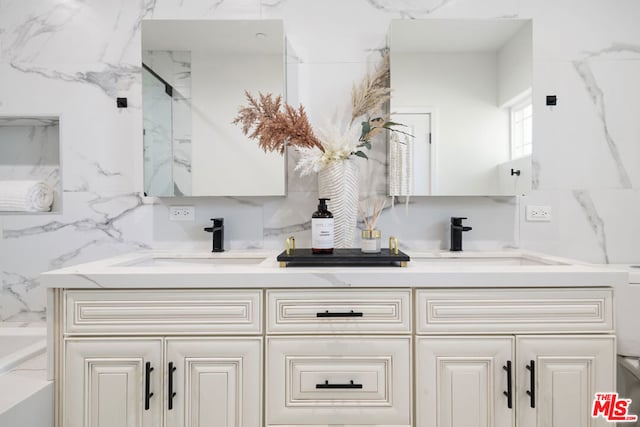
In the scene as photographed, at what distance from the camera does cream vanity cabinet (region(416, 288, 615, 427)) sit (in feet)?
3.70

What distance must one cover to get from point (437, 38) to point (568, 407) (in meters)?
1.53

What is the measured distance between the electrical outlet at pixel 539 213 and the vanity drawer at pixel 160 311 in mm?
1371

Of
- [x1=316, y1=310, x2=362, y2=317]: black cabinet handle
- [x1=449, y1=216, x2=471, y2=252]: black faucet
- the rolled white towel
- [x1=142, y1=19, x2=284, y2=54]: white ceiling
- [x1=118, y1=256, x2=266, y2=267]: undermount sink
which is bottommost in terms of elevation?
[x1=316, y1=310, x2=362, y2=317]: black cabinet handle

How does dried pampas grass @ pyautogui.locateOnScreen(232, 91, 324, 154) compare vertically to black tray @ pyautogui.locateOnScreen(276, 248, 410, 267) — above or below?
above

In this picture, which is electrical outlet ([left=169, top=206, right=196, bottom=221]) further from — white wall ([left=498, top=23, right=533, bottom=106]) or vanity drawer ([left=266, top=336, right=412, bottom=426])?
white wall ([left=498, top=23, right=533, bottom=106])

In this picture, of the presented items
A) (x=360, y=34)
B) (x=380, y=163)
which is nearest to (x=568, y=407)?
(x=380, y=163)

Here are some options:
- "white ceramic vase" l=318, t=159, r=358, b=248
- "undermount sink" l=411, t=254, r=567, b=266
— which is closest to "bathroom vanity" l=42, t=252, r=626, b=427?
"white ceramic vase" l=318, t=159, r=358, b=248

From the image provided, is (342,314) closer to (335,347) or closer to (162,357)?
(335,347)

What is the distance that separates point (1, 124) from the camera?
174 cm

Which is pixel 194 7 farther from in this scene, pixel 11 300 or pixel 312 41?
pixel 11 300

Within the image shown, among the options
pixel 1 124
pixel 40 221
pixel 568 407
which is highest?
pixel 1 124

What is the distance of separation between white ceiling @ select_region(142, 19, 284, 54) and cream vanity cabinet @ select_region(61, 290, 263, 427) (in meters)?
1.12

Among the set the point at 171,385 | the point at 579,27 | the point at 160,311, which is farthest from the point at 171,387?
the point at 579,27

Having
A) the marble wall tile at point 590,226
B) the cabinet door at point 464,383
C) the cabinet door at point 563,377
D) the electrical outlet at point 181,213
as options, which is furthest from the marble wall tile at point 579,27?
the electrical outlet at point 181,213
